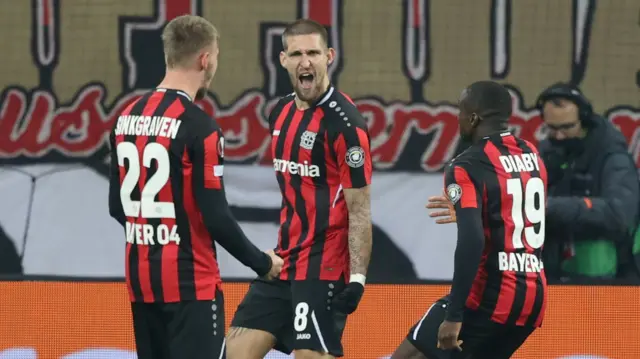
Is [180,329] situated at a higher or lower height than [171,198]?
lower

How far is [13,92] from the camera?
8.22m

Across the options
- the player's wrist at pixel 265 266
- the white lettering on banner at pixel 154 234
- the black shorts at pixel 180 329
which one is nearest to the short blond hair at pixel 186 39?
the white lettering on banner at pixel 154 234

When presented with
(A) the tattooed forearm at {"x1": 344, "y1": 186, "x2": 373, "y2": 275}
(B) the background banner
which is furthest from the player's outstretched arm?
(B) the background banner

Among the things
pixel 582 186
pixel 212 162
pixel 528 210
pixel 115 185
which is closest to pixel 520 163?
pixel 528 210

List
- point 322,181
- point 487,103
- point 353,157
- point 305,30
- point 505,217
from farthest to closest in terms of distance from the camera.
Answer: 1. point 305,30
2. point 322,181
3. point 353,157
4. point 487,103
5. point 505,217

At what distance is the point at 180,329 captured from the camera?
15.4 ft

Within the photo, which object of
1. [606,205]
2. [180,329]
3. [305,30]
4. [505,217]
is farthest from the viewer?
[606,205]

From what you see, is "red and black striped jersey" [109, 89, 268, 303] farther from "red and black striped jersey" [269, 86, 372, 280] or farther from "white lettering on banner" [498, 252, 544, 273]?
"white lettering on banner" [498, 252, 544, 273]

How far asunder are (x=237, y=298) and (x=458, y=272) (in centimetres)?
215

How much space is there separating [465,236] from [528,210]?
0.32 meters

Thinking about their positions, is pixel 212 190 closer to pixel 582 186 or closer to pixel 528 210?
pixel 528 210

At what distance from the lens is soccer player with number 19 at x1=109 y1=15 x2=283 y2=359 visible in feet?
15.0

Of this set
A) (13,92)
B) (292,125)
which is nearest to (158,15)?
(13,92)

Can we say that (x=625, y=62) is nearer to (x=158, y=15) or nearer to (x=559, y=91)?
(x=559, y=91)
